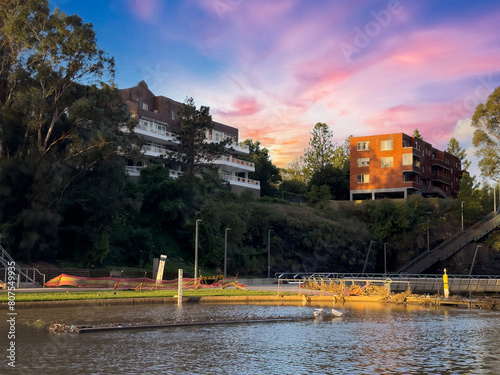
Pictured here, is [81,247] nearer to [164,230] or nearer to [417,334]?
[164,230]

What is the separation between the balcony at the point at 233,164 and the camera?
82281 mm

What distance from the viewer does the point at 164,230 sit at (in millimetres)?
60844

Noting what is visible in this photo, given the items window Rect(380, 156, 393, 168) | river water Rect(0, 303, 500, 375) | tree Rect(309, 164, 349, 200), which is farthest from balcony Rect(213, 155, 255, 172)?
river water Rect(0, 303, 500, 375)

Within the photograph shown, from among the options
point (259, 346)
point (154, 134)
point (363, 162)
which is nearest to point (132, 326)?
point (259, 346)

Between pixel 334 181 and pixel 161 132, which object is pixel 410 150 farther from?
pixel 161 132

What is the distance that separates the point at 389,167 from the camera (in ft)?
292

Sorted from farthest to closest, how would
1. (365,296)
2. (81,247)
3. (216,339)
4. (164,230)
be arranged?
1. (164,230)
2. (81,247)
3. (365,296)
4. (216,339)

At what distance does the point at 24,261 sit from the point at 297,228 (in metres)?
38.0

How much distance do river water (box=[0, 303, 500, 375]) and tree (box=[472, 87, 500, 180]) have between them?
5716cm

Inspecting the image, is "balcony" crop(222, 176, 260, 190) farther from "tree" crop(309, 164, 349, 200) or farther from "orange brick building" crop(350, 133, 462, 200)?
"orange brick building" crop(350, 133, 462, 200)

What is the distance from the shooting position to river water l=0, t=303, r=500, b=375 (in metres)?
12.7

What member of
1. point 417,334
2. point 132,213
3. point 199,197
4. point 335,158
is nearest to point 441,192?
point 335,158

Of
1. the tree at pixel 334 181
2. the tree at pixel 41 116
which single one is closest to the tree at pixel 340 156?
the tree at pixel 334 181

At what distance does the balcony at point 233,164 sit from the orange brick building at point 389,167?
17.8 meters
